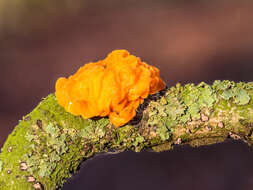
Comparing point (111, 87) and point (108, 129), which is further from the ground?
point (111, 87)

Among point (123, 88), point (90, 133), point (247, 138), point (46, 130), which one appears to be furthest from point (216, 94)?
point (46, 130)

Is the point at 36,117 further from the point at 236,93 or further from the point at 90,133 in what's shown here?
the point at 236,93

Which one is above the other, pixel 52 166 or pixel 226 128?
pixel 226 128

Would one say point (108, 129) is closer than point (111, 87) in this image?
No


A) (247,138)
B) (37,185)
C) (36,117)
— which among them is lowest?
(37,185)

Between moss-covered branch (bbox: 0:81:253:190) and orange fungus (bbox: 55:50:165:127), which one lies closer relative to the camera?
orange fungus (bbox: 55:50:165:127)
